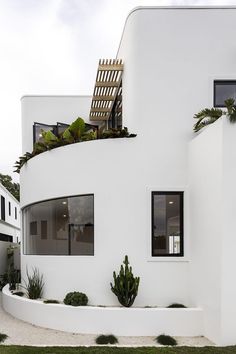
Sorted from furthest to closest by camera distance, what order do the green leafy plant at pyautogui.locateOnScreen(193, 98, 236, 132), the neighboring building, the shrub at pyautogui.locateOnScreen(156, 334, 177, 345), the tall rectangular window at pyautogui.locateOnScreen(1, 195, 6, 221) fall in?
the tall rectangular window at pyautogui.locateOnScreen(1, 195, 6, 221), the neighboring building, the shrub at pyautogui.locateOnScreen(156, 334, 177, 345), the green leafy plant at pyautogui.locateOnScreen(193, 98, 236, 132)

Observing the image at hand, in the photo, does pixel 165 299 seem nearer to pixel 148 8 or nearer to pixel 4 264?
pixel 148 8

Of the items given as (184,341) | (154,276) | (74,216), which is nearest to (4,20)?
(74,216)

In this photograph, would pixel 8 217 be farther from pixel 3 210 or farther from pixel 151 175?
pixel 151 175

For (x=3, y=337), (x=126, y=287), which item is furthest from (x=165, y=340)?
(x=3, y=337)

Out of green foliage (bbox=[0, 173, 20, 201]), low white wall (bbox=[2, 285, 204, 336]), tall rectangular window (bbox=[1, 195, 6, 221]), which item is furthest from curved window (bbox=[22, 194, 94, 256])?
green foliage (bbox=[0, 173, 20, 201])

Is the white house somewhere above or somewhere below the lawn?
above

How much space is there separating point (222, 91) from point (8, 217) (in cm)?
2020

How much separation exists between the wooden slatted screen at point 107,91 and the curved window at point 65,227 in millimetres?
4234

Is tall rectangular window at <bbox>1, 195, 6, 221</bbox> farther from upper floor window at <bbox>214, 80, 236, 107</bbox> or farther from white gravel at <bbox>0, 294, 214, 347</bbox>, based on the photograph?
upper floor window at <bbox>214, 80, 236, 107</bbox>

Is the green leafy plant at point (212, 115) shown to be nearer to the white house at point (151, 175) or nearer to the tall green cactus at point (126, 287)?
the white house at point (151, 175)

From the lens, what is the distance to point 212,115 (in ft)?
25.0

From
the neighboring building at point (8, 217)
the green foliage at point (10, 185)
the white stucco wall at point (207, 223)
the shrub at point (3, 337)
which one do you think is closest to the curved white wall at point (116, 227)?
the white stucco wall at point (207, 223)

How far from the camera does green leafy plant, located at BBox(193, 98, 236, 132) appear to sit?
21.3 feet

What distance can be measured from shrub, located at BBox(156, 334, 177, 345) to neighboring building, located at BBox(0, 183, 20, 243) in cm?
1662
